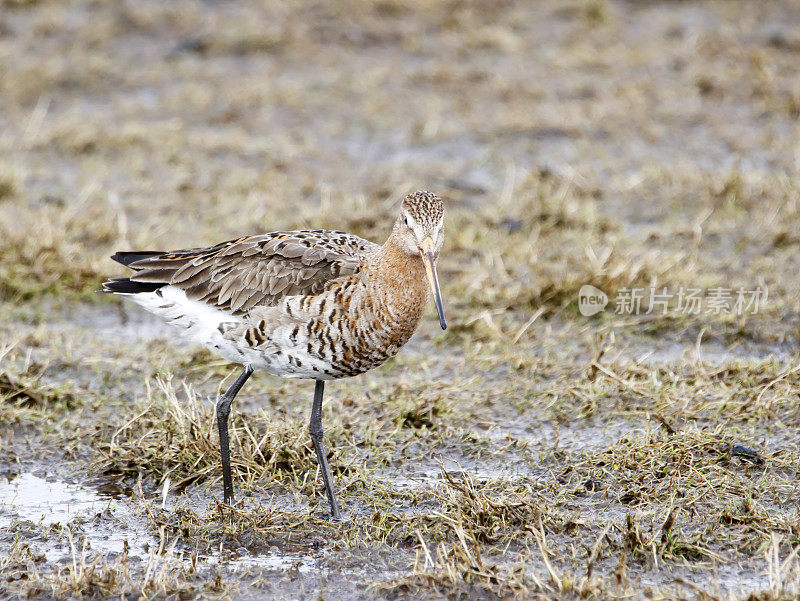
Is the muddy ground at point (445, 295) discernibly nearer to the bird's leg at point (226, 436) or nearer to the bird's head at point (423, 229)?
the bird's leg at point (226, 436)

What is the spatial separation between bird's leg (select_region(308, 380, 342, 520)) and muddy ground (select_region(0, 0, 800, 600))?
10 centimetres

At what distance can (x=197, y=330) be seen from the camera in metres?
5.46

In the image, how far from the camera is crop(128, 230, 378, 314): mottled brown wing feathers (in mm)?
5203

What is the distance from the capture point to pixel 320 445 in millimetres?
5309

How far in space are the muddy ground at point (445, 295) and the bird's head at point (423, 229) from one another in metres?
1.01

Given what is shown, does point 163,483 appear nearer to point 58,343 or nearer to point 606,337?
point 58,343

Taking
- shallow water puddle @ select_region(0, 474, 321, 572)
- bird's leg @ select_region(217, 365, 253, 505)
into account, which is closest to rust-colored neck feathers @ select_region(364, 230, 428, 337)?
bird's leg @ select_region(217, 365, 253, 505)

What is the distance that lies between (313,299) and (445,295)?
2.68m

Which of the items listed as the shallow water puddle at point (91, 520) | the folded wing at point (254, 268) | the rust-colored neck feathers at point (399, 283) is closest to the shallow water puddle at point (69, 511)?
the shallow water puddle at point (91, 520)

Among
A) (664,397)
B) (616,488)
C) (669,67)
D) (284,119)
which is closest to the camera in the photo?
(616,488)

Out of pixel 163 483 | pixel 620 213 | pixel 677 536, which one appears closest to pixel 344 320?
pixel 163 483

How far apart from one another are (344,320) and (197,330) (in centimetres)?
85

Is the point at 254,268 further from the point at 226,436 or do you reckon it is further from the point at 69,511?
the point at 69,511

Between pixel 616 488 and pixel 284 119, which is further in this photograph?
pixel 284 119
